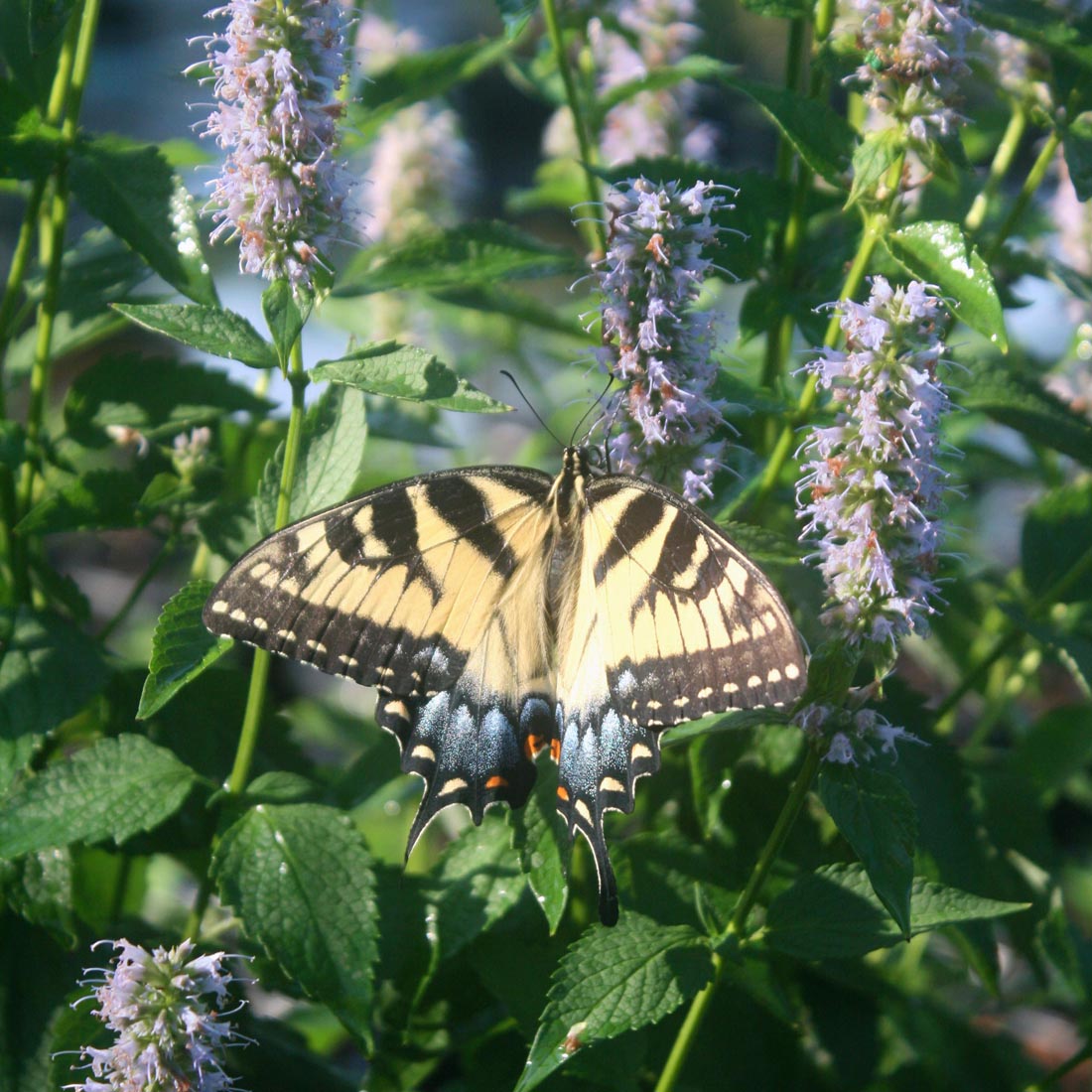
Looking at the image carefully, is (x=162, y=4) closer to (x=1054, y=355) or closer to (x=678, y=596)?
(x=1054, y=355)

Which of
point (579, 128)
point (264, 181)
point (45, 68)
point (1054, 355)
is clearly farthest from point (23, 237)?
point (1054, 355)

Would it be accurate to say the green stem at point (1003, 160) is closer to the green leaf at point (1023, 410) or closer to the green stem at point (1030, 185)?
the green stem at point (1030, 185)

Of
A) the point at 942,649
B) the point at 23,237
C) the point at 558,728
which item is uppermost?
the point at 23,237

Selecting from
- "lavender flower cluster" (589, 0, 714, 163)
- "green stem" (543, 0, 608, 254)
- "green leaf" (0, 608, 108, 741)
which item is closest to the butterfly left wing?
"green stem" (543, 0, 608, 254)

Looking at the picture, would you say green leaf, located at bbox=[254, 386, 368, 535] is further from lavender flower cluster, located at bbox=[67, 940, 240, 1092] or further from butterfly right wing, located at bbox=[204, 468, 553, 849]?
lavender flower cluster, located at bbox=[67, 940, 240, 1092]

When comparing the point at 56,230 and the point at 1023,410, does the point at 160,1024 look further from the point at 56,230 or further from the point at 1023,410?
the point at 1023,410

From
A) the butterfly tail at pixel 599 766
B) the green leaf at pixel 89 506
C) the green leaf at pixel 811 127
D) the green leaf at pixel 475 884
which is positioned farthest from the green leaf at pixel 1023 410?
the green leaf at pixel 89 506

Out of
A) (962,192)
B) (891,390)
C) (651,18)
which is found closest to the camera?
(891,390)
